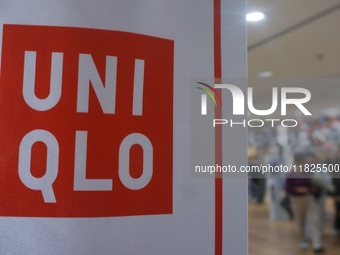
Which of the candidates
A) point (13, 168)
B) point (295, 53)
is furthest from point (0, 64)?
point (295, 53)

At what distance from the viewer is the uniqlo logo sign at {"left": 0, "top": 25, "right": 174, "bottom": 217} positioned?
1245 millimetres

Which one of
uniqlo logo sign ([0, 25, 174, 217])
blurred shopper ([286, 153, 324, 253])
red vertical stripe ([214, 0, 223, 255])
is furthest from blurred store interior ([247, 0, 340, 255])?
uniqlo logo sign ([0, 25, 174, 217])

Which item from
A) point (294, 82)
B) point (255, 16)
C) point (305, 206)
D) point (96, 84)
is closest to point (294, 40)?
point (294, 82)

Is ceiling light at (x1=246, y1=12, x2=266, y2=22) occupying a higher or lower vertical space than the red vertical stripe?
higher

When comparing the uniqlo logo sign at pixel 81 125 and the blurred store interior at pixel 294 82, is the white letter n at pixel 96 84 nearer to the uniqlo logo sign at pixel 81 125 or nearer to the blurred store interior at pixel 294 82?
the uniqlo logo sign at pixel 81 125

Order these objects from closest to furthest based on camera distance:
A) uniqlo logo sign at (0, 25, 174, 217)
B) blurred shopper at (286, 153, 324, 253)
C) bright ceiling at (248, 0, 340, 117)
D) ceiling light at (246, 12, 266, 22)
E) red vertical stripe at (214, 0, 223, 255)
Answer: uniqlo logo sign at (0, 25, 174, 217)
red vertical stripe at (214, 0, 223, 255)
bright ceiling at (248, 0, 340, 117)
ceiling light at (246, 12, 266, 22)
blurred shopper at (286, 153, 324, 253)

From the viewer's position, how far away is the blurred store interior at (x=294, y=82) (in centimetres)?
402

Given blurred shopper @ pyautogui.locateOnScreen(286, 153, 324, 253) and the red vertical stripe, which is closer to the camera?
the red vertical stripe

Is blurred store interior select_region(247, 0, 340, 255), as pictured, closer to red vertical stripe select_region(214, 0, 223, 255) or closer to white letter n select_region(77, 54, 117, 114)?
red vertical stripe select_region(214, 0, 223, 255)

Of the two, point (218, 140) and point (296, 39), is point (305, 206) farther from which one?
point (218, 140)

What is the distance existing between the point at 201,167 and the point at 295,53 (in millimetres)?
4734

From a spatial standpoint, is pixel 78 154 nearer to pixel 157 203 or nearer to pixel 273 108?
pixel 157 203

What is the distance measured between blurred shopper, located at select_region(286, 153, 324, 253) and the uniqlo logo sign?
4.01m

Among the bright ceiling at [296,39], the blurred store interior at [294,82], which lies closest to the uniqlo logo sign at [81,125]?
the blurred store interior at [294,82]
